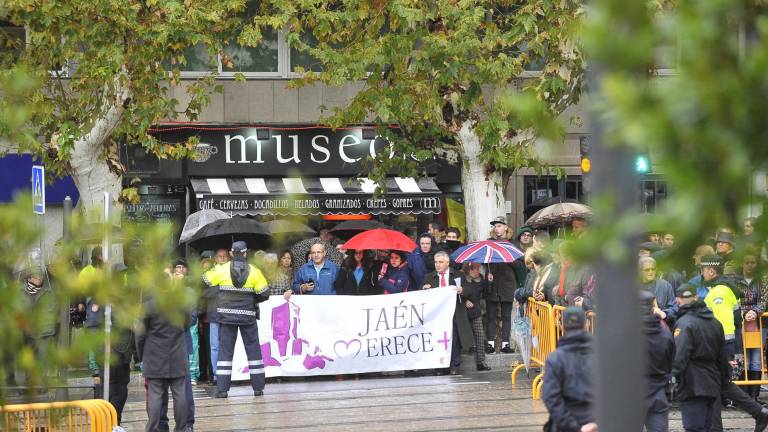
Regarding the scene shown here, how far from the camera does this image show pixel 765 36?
2750 mm

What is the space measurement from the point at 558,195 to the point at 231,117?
6.41 meters

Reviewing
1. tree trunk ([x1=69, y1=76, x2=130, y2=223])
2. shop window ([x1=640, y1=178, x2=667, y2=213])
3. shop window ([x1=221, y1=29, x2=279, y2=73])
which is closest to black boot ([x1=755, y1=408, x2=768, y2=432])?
tree trunk ([x1=69, y1=76, x2=130, y2=223])

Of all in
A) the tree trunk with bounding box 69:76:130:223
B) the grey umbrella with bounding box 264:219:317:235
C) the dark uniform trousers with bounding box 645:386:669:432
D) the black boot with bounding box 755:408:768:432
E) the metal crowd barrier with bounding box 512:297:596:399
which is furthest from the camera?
the tree trunk with bounding box 69:76:130:223

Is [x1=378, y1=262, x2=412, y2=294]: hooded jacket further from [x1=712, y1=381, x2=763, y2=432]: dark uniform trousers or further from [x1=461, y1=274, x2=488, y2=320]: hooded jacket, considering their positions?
[x1=712, y1=381, x2=763, y2=432]: dark uniform trousers

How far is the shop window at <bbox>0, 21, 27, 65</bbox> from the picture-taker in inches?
822

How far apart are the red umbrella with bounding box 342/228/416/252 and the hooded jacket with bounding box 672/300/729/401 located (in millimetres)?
7481

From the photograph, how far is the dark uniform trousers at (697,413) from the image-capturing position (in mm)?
10836

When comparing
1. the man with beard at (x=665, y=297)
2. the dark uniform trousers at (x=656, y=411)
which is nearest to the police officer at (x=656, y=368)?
the dark uniform trousers at (x=656, y=411)

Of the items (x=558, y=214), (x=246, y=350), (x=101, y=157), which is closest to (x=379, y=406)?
(x=246, y=350)

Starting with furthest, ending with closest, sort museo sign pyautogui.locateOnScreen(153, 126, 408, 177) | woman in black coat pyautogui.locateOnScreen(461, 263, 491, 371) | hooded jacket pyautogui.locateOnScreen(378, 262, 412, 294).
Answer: museo sign pyautogui.locateOnScreen(153, 126, 408, 177) < hooded jacket pyautogui.locateOnScreen(378, 262, 412, 294) < woman in black coat pyautogui.locateOnScreen(461, 263, 491, 371)

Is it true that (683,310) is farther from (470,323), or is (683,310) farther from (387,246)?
(387,246)

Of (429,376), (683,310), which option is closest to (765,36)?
(683,310)

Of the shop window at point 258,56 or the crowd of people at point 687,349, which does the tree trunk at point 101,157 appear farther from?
the crowd of people at point 687,349

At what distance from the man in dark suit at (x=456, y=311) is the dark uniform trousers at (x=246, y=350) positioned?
2805mm
